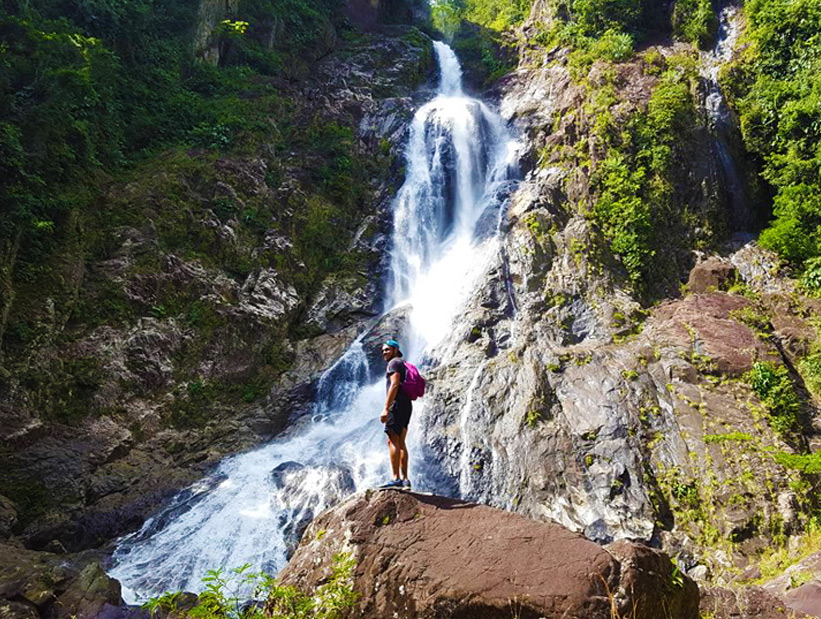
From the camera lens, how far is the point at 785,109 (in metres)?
16.3

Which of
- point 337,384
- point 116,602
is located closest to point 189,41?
point 337,384

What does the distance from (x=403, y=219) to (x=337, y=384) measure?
24.4ft

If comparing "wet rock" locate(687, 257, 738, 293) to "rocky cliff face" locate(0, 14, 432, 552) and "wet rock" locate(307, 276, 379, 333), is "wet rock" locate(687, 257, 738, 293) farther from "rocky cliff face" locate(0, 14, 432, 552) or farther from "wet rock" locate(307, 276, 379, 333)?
"rocky cliff face" locate(0, 14, 432, 552)

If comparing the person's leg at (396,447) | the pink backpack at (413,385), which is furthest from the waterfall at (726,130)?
the person's leg at (396,447)

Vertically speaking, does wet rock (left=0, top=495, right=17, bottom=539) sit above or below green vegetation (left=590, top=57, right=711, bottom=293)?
below

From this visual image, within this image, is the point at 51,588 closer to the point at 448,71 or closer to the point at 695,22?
the point at 695,22

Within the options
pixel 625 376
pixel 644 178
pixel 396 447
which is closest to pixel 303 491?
pixel 396 447

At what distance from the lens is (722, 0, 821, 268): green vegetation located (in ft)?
48.2

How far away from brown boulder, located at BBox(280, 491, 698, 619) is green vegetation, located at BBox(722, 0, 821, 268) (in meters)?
13.8

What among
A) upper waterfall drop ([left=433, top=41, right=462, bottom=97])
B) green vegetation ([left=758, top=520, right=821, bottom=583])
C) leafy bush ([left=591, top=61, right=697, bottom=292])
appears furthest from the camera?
upper waterfall drop ([left=433, top=41, right=462, bottom=97])

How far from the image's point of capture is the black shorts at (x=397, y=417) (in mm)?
5676

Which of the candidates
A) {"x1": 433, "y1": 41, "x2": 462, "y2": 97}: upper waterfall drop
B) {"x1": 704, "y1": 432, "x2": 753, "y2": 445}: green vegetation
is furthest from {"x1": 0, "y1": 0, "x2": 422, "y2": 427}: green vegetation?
{"x1": 704, "y1": 432, "x2": 753, "y2": 445}: green vegetation

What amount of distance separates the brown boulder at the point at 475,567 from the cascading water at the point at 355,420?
388cm

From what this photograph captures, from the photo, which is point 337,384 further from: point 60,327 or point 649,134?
point 649,134
